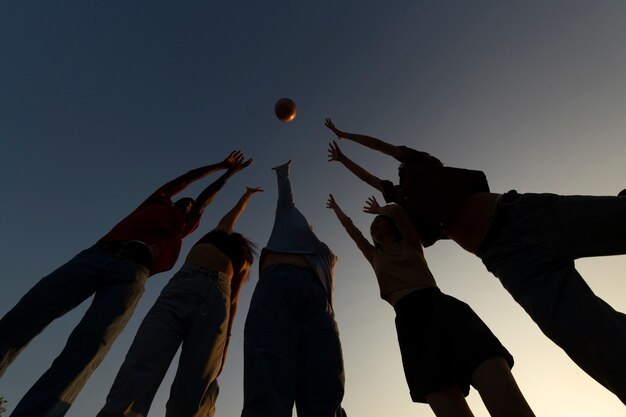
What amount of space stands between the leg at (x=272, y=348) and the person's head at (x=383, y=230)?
50.2 inches

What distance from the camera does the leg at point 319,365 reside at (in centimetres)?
278

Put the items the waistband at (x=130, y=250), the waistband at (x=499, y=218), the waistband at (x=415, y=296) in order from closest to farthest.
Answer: the waistband at (x=499, y=218)
the waistband at (x=415, y=296)
the waistband at (x=130, y=250)

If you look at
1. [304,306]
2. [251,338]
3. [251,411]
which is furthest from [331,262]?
[251,411]

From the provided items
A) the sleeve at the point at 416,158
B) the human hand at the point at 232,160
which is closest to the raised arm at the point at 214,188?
the human hand at the point at 232,160

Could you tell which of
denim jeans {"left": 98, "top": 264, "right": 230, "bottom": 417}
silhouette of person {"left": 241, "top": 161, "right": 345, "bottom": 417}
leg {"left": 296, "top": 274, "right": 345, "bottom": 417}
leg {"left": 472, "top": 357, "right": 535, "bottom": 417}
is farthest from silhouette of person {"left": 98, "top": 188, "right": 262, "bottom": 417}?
leg {"left": 472, "top": 357, "right": 535, "bottom": 417}

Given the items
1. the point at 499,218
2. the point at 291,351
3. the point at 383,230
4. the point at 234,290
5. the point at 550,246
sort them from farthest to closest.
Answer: the point at 234,290 → the point at 383,230 → the point at 291,351 → the point at 499,218 → the point at 550,246

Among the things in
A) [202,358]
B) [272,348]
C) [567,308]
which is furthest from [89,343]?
[567,308]

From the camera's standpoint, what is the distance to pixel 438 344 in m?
2.97

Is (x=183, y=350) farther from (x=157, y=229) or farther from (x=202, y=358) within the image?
(x=157, y=229)

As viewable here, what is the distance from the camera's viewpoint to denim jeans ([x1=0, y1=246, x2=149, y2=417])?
3.11 metres

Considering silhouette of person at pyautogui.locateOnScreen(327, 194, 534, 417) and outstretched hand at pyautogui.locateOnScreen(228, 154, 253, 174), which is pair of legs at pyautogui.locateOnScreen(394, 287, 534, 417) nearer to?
silhouette of person at pyautogui.locateOnScreen(327, 194, 534, 417)

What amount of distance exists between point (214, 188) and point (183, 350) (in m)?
2.86

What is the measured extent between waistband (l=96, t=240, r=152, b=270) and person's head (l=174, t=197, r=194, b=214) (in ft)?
3.76

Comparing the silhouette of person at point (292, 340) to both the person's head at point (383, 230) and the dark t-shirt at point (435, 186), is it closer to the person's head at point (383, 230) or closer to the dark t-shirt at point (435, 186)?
the person's head at point (383, 230)
